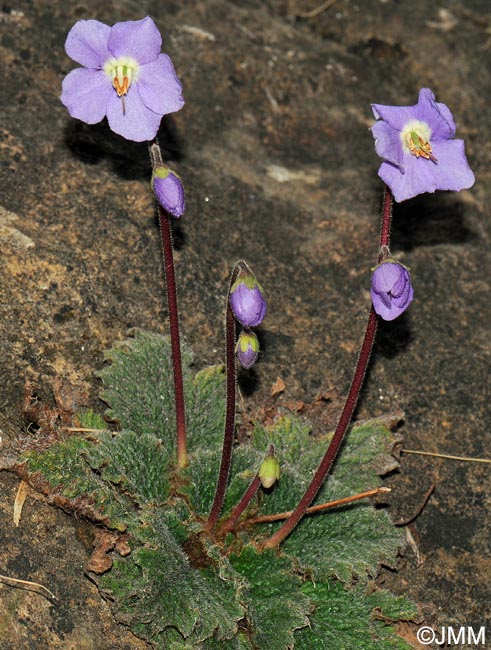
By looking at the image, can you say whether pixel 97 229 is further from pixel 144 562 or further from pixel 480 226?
pixel 480 226

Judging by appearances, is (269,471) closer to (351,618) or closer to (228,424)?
(228,424)

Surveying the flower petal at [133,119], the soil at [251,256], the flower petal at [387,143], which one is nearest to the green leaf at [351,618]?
the soil at [251,256]

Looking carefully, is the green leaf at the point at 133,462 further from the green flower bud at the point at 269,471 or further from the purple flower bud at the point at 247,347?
the purple flower bud at the point at 247,347

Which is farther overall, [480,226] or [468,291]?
[480,226]

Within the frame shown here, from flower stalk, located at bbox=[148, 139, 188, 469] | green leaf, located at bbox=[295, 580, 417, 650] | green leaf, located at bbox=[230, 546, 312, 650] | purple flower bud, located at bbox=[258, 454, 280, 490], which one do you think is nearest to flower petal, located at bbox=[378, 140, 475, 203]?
flower stalk, located at bbox=[148, 139, 188, 469]

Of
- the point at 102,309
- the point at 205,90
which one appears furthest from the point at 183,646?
the point at 205,90

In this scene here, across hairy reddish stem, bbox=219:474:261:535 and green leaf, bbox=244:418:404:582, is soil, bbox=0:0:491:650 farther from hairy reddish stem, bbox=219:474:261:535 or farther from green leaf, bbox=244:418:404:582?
hairy reddish stem, bbox=219:474:261:535

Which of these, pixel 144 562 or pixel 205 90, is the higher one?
pixel 205 90
